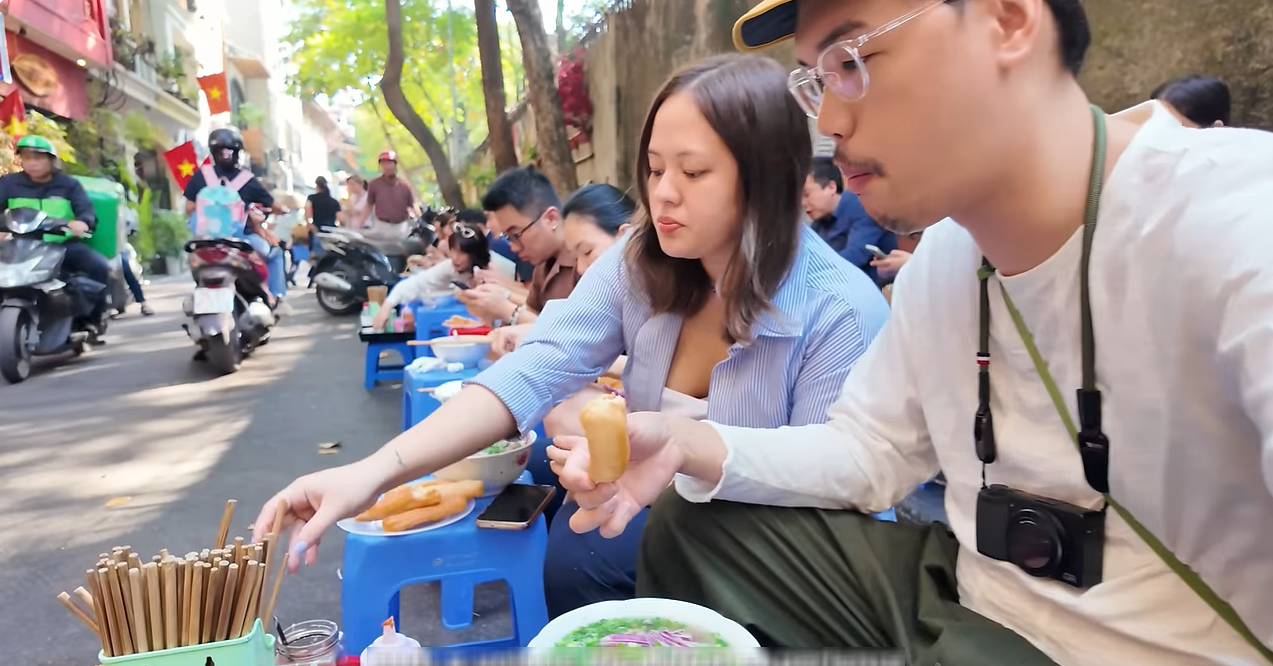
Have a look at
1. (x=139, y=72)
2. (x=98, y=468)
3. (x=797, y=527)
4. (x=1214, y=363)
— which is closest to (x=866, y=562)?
(x=797, y=527)

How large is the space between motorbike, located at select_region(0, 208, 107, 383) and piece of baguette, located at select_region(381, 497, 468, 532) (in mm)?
5730

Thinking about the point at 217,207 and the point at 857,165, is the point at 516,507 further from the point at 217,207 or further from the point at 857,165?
the point at 217,207

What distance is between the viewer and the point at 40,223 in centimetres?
643

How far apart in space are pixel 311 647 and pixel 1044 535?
1368 millimetres

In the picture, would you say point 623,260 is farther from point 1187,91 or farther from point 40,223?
point 40,223

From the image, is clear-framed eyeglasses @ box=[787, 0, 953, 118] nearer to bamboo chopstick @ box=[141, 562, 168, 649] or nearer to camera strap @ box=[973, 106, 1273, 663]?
camera strap @ box=[973, 106, 1273, 663]

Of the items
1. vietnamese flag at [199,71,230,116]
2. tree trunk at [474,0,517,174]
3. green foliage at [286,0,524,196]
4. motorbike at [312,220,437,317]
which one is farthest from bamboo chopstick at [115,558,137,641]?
vietnamese flag at [199,71,230,116]

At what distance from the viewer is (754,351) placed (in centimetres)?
195

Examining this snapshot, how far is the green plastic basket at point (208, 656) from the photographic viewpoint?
113 cm

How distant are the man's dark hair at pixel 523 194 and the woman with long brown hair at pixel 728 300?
6.54ft

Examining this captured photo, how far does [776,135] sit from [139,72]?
66.6ft

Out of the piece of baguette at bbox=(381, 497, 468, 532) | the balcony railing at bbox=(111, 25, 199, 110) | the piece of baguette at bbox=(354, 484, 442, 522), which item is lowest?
the piece of baguette at bbox=(381, 497, 468, 532)

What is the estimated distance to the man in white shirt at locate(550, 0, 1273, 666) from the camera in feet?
3.26

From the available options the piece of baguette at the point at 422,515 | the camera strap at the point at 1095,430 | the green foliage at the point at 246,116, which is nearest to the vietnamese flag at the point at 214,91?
the green foliage at the point at 246,116
